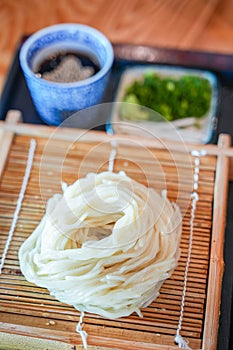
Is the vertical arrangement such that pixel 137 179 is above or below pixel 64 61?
below

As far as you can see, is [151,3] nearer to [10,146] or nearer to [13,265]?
[10,146]

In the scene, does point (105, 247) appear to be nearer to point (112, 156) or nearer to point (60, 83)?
point (112, 156)

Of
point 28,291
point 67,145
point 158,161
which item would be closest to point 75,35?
point 67,145

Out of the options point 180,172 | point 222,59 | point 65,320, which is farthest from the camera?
point 222,59

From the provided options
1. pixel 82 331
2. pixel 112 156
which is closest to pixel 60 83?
pixel 112 156

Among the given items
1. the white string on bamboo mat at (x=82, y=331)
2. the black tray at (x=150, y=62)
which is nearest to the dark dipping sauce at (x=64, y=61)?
the black tray at (x=150, y=62)
